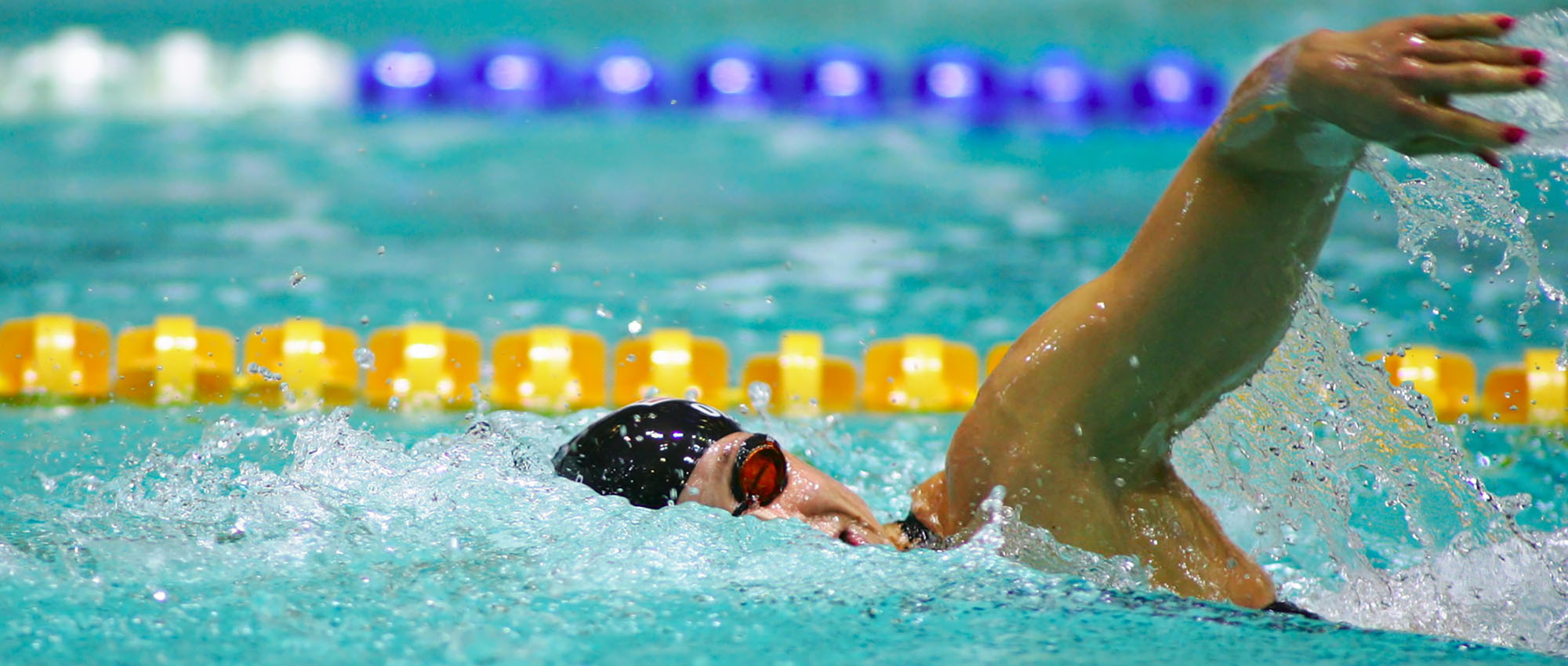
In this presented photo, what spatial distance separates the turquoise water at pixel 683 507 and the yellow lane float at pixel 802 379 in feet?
0.48

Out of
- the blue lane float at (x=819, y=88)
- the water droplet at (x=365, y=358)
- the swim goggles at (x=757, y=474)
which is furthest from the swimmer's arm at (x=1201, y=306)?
the blue lane float at (x=819, y=88)

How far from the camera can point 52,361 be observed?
3.30 metres

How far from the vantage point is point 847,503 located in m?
1.75

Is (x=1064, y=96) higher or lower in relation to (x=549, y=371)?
higher

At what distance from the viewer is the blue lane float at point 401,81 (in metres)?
6.88

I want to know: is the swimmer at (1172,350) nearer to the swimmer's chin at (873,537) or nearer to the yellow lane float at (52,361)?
the swimmer's chin at (873,537)

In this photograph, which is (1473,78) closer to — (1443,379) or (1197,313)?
(1197,313)

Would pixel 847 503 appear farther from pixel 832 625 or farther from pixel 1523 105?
pixel 1523 105

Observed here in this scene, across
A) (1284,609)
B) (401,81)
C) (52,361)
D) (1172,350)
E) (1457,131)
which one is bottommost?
(1284,609)

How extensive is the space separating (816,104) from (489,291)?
273 centimetres

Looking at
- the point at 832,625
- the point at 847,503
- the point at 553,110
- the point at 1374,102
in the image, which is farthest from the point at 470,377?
the point at 553,110

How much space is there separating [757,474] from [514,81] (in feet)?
18.4

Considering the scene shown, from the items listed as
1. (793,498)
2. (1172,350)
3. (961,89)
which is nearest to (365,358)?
(793,498)

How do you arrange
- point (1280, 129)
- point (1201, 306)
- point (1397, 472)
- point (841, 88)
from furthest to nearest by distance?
point (841, 88), point (1397, 472), point (1201, 306), point (1280, 129)
